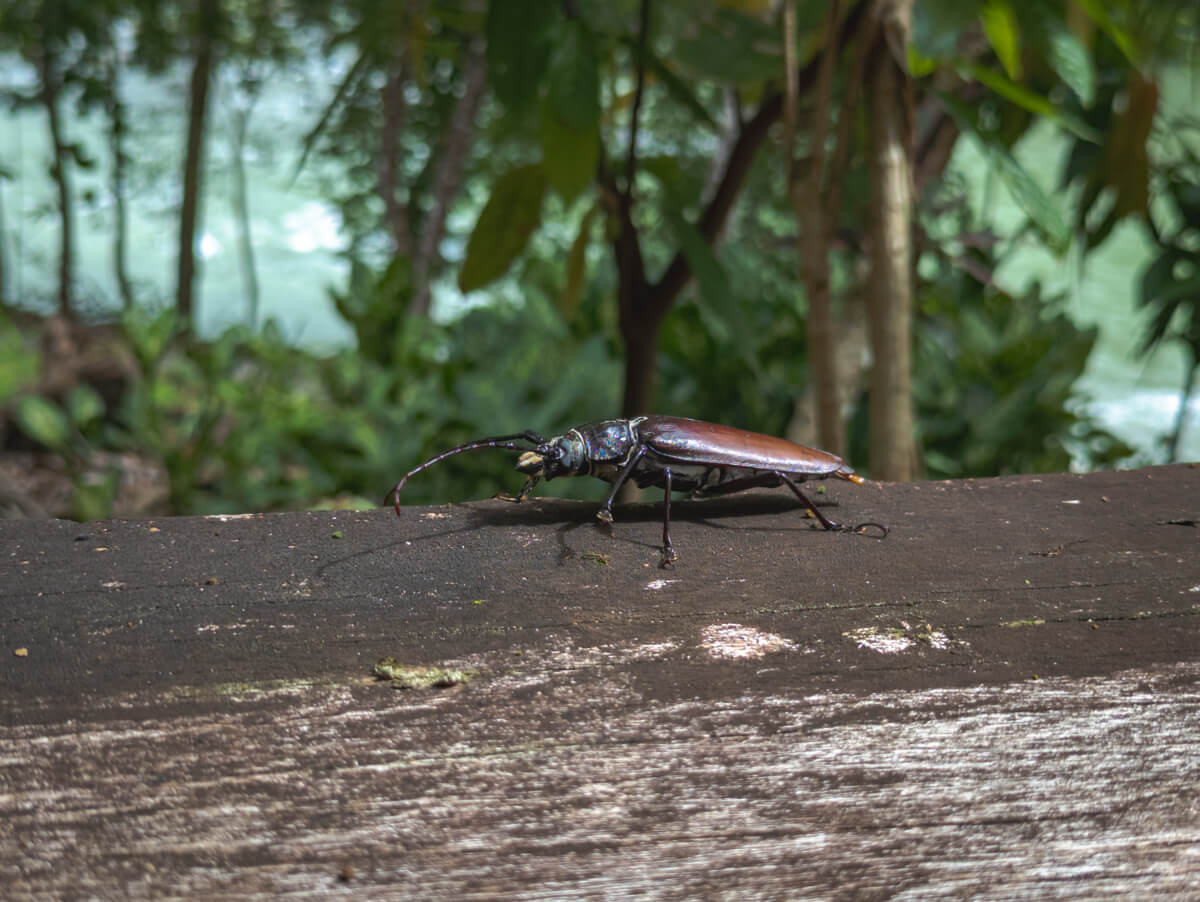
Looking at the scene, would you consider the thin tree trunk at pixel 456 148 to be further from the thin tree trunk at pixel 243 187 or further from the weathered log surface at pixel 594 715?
the weathered log surface at pixel 594 715

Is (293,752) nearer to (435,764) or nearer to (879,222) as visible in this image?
(435,764)

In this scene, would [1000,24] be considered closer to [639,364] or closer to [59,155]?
[639,364]

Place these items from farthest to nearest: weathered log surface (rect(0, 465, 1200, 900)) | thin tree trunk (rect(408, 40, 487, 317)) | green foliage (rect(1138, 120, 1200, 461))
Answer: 1. thin tree trunk (rect(408, 40, 487, 317))
2. green foliage (rect(1138, 120, 1200, 461))
3. weathered log surface (rect(0, 465, 1200, 900))

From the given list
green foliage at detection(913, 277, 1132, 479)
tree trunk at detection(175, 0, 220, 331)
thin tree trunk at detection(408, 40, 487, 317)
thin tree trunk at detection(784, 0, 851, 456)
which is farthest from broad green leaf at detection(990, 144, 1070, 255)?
tree trunk at detection(175, 0, 220, 331)

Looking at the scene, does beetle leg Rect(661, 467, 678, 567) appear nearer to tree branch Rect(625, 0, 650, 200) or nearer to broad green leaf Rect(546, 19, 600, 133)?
broad green leaf Rect(546, 19, 600, 133)

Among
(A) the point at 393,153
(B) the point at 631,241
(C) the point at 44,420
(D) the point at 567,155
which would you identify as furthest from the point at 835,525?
(A) the point at 393,153

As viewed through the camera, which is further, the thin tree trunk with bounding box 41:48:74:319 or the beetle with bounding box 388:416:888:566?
the thin tree trunk with bounding box 41:48:74:319
